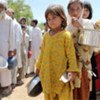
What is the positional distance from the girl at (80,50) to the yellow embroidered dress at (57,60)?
213mm

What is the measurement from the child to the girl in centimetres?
16

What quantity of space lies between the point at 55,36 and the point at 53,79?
441mm

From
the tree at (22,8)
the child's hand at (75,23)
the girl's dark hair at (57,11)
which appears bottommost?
the tree at (22,8)

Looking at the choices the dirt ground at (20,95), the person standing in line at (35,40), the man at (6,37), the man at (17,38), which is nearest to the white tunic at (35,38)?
the person standing in line at (35,40)

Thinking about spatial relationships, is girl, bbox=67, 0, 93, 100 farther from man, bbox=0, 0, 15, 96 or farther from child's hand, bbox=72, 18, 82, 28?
man, bbox=0, 0, 15, 96

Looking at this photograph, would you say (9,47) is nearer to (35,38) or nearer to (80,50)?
(80,50)

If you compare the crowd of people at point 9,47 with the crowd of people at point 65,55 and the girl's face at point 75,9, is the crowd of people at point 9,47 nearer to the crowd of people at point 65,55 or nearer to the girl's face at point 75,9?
the crowd of people at point 65,55

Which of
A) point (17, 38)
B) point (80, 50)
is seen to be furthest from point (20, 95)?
point (80, 50)

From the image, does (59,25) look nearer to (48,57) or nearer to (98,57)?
(48,57)

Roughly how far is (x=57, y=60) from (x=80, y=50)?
361mm

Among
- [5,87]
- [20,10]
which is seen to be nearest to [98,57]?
[5,87]

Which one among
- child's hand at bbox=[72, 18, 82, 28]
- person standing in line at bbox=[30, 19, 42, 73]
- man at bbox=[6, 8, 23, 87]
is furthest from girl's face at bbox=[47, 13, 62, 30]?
person standing in line at bbox=[30, 19, 42, 73]

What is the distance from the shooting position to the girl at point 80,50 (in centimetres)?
413

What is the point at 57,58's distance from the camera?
396cm
